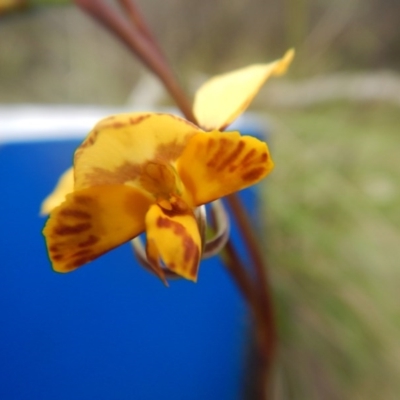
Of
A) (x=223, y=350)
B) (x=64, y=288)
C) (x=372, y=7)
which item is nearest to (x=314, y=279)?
(x=223, y=350)

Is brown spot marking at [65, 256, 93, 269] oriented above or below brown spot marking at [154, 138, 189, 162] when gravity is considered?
below

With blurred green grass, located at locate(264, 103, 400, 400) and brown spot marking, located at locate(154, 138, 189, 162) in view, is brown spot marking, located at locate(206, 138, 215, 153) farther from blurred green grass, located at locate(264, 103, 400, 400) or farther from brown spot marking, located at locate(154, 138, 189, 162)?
blurred green grass, located at locate(264, 103, 400, 400)

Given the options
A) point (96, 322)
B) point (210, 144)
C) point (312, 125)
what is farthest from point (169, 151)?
point (312, 125)

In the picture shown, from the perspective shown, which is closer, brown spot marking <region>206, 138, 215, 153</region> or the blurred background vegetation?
brown spot marking <region>206, 138, 215, 153</region>

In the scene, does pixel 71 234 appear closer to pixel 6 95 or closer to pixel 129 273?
pixel 129 273

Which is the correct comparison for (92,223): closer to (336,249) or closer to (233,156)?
(233,156)

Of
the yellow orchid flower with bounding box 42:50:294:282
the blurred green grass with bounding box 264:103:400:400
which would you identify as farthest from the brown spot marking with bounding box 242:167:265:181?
the blurred green grass with bounding box 264:103:400:400
